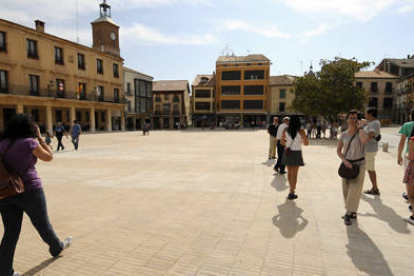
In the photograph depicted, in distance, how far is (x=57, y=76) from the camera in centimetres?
2752

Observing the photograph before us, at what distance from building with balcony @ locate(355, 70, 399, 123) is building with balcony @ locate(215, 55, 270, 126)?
1832cm

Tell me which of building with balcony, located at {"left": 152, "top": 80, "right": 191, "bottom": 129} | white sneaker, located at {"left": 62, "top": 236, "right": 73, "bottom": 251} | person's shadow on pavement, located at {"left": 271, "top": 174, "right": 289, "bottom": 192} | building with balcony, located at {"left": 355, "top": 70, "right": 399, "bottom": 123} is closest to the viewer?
white sneaker, located at {"left": 62, "top": 236, "right": 73, "bottom": 251}

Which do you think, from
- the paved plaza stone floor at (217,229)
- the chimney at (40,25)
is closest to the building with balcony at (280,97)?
the chimney at (40,25)

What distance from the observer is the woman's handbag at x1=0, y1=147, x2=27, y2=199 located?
2.24 m

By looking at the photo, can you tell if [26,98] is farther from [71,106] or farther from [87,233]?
[87,233]

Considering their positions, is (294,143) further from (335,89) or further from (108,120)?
(108,120)

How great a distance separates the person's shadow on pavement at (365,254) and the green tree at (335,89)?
17541 millimetres

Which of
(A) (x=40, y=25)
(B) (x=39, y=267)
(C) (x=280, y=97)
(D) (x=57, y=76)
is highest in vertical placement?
(A) (x=40, y=25)

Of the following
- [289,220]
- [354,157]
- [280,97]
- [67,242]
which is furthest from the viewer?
[280,97]

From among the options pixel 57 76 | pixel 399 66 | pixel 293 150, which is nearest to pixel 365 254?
pixel 293 150

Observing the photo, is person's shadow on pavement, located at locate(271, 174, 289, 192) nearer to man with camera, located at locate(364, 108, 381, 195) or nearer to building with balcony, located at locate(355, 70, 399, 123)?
man with camera, located at locate(364, 108, 381, 195)

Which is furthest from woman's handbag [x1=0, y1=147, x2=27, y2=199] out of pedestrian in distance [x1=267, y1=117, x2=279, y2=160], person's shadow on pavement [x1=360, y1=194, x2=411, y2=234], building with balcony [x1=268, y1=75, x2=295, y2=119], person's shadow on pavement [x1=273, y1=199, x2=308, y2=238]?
building with balcony [x1=268, y1=75, x2=295, y2=119]

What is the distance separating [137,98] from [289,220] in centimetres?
4294

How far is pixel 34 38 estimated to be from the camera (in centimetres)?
2497
